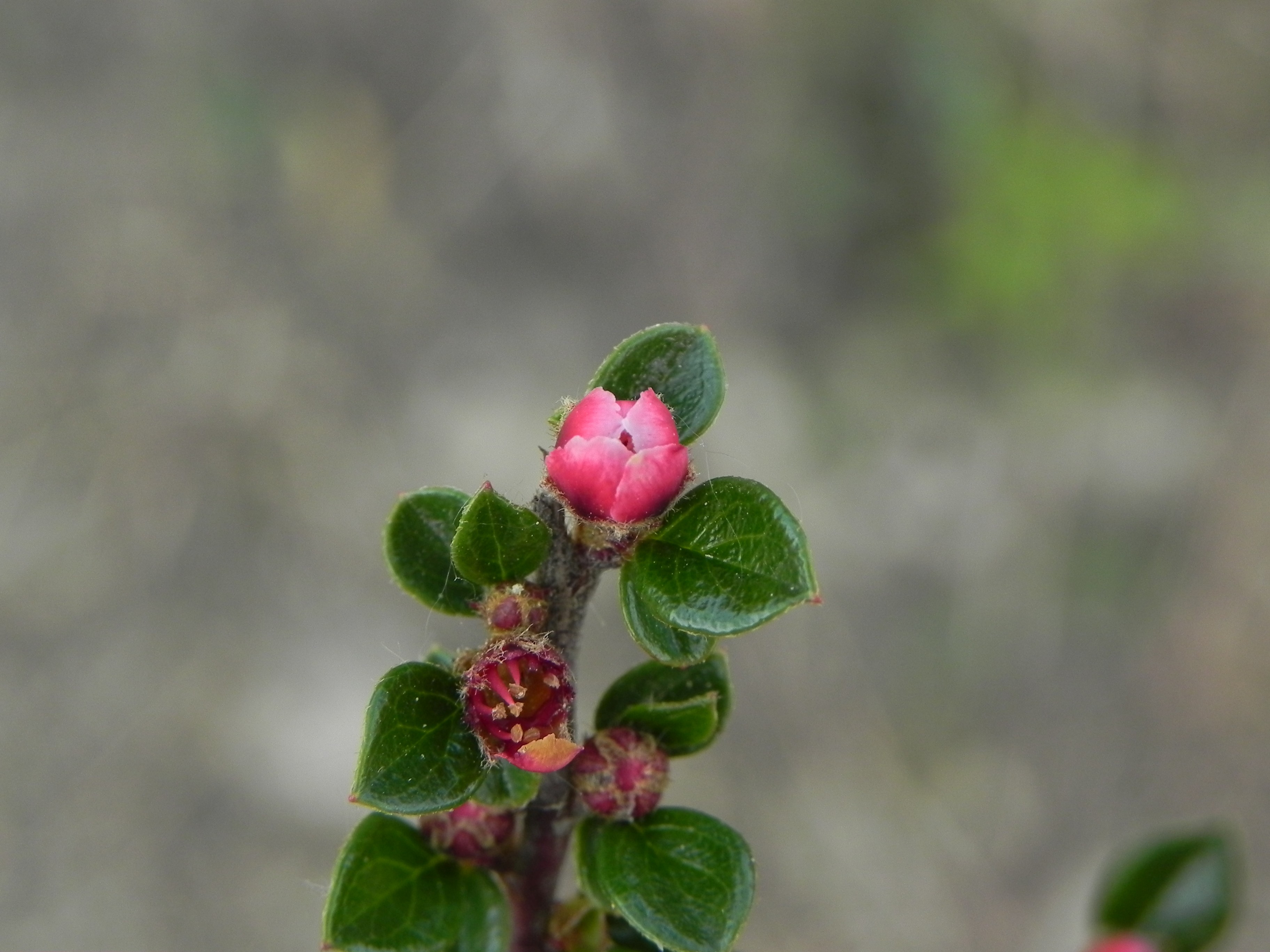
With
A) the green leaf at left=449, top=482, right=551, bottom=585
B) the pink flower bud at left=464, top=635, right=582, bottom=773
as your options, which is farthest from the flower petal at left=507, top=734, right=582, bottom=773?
the green leaf at left=449, top=482, right=551, bottom=585

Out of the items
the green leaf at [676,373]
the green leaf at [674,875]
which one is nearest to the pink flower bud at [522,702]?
the green leaf at [674,875]

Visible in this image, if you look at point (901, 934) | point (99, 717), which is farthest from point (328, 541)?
point (901, 934)

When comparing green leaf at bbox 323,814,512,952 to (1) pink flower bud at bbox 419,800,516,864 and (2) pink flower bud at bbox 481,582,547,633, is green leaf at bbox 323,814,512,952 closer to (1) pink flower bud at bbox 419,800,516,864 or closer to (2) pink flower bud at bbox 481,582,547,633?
(1) pink flower bud at bbox 419,800,516,864

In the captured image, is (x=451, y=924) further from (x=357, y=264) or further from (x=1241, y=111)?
(x=1241, y=111)

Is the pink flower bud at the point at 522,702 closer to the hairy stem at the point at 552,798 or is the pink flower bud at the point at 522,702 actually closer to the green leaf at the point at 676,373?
the hairy stem at the point at 552,798

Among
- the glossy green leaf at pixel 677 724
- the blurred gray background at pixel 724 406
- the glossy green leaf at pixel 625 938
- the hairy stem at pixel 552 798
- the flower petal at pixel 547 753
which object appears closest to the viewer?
the flower petal at pixel 547 753

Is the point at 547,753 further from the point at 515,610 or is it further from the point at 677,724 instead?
the point at 677,724
